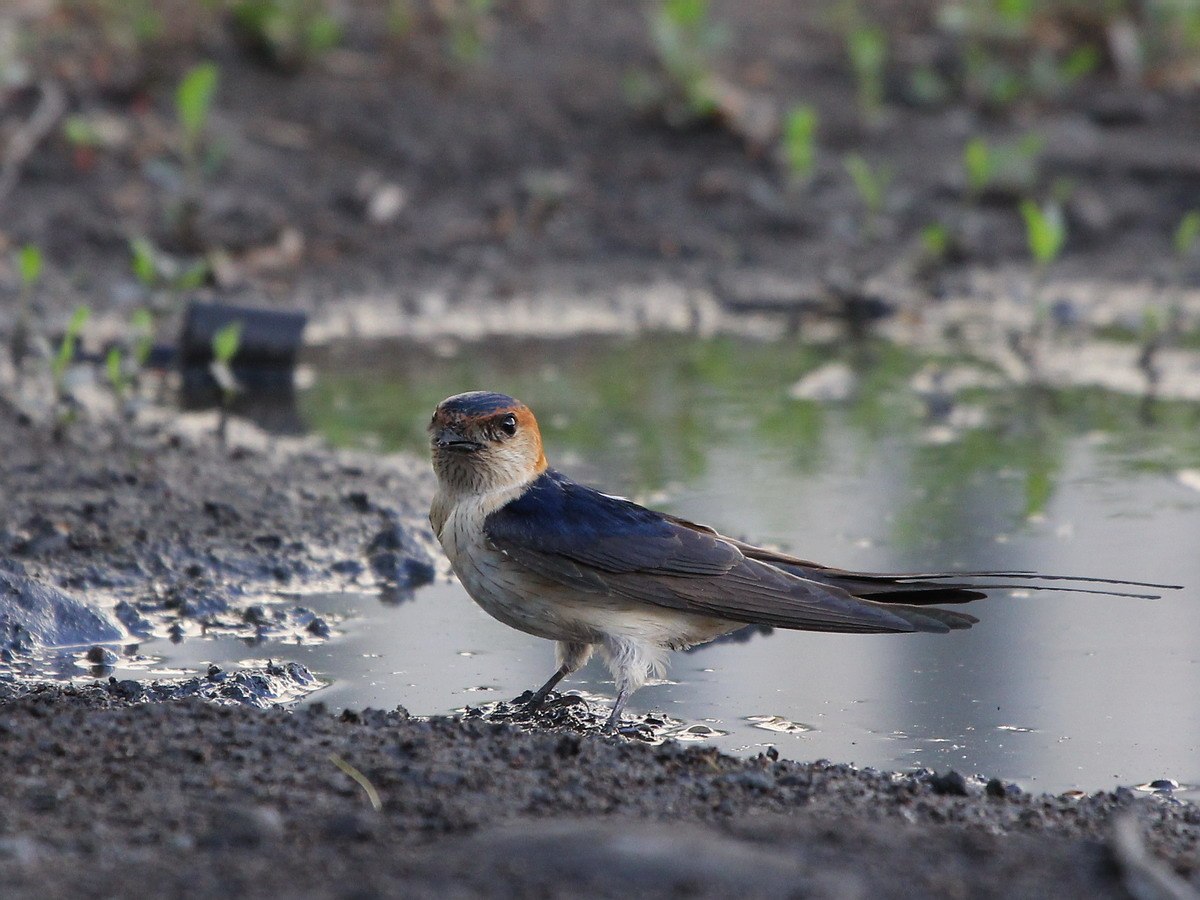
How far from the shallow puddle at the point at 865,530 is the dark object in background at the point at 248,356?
0.19m

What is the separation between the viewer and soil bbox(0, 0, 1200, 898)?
2848 millimetres

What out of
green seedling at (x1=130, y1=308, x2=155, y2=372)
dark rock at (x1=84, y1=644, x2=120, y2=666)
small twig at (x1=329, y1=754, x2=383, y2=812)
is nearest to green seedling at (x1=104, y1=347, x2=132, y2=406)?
green seedling at (x1=130, y1=308, x2=155, y2=372)

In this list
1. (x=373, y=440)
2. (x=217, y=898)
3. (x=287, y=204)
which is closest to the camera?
(x=217, y=898)

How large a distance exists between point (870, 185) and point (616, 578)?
19.3 feet

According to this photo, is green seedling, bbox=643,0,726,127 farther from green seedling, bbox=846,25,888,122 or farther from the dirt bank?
the dirt bank

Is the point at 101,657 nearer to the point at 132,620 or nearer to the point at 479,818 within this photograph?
the point at 132,620

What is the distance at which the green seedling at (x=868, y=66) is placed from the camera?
10688mm

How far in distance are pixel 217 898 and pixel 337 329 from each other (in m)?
5.95

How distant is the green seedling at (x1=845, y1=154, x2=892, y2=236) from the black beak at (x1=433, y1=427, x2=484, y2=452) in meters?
5.62

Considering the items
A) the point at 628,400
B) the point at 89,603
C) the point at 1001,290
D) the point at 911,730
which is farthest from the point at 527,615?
the point at 1001,290

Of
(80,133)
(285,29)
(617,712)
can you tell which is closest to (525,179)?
(285,29)

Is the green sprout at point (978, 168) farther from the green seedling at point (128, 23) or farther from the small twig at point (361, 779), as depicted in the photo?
the small twig at point (361, 779)

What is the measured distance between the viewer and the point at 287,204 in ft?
30.7

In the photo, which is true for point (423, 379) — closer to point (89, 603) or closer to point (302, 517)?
point (302, 517)
